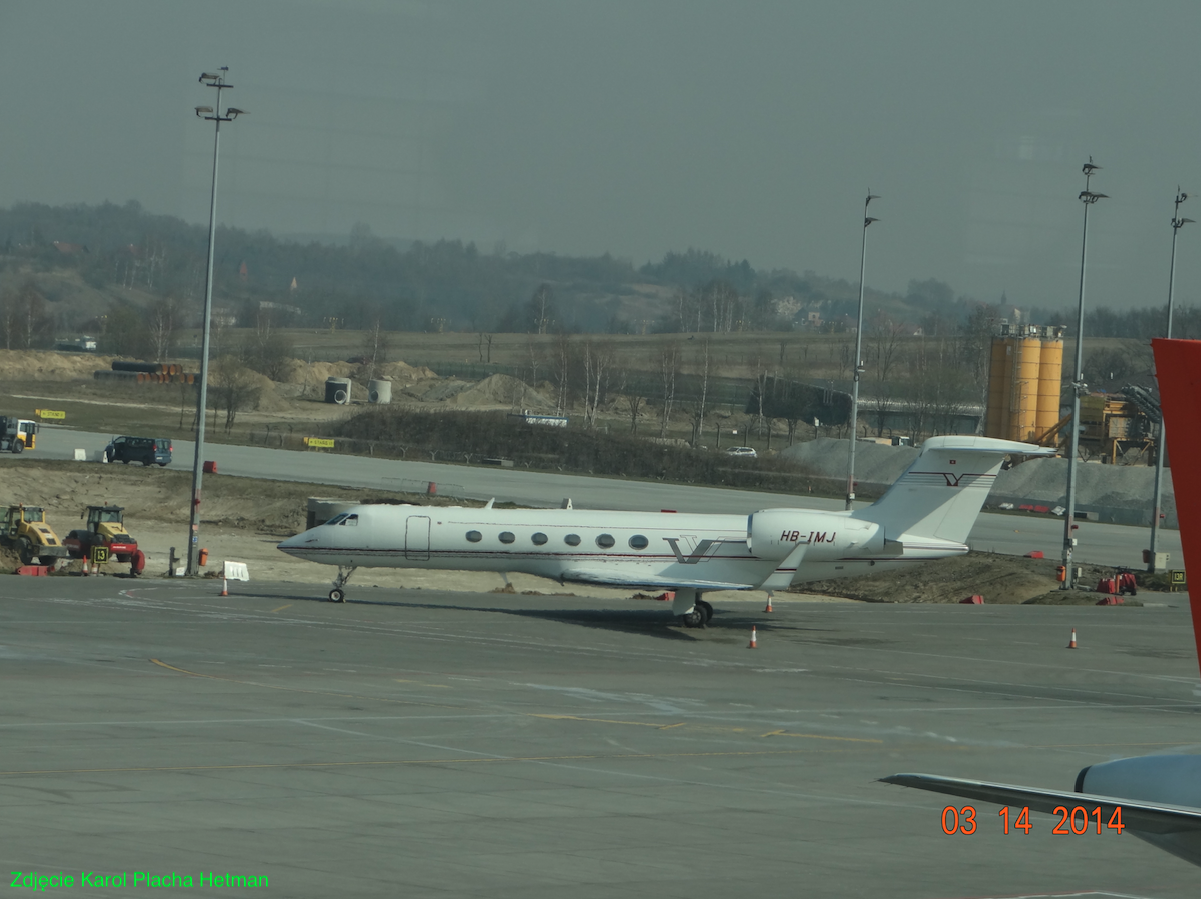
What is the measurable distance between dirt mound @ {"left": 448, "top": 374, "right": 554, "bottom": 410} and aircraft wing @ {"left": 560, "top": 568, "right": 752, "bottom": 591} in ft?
321

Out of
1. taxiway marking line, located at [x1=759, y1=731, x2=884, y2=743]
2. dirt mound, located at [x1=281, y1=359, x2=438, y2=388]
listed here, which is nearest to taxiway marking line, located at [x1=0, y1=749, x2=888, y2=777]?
taxiway marking line, located at [x1=759, y1=731, x2=884, y2=743]

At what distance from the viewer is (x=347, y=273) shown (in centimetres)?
18762

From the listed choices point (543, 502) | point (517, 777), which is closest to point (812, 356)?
point (543, 502)

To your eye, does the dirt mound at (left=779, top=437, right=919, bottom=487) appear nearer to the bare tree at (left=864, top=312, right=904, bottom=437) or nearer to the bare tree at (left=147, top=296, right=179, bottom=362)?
the bare tree at (left=864, top=312, right=904, bottom=437)

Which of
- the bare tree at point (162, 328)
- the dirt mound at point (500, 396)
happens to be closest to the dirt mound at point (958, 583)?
the dirt mound at point (500, 396)

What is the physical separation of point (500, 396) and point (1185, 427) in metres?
131

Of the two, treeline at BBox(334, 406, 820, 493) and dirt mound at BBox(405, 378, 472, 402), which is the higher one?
dirt mound at BBox(405, 378, 472, 402)

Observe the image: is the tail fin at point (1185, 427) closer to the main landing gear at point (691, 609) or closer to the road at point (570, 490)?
the main landing gear at point (691, 609)

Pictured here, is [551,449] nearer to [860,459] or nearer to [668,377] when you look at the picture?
[860,459]

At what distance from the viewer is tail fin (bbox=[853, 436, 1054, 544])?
125 feet

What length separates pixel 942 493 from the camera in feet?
125

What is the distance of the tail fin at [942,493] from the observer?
38.0 meters

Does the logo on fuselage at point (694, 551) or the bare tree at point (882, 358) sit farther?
the bare tree at point (882, 358)

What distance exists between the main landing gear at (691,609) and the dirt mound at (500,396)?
98356mm
